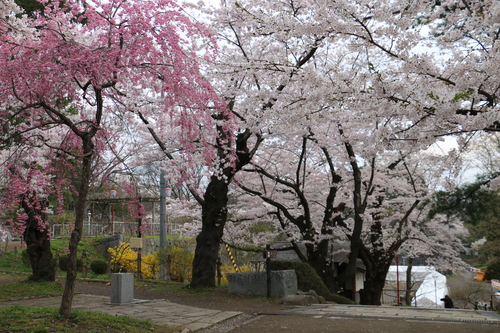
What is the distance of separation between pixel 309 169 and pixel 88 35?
9.72 meters

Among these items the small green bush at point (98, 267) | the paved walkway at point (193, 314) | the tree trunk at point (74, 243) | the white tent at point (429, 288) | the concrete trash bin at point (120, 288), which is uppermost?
the tree trunk at point (74, 243)

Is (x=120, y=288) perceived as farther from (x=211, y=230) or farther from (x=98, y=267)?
(x=98, y=267)

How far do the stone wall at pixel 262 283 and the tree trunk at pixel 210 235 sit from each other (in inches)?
35.5

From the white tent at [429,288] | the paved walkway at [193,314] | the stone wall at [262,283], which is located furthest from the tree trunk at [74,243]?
the white tent at [429,288]

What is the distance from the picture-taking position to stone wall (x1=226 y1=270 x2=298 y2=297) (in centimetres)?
1009

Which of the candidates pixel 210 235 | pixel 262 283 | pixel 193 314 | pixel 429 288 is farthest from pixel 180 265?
pixel 429 288

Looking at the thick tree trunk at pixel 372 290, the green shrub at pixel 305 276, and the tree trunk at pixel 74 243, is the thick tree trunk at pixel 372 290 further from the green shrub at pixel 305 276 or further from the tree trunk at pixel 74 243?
the tree trunk at pixel 74 243

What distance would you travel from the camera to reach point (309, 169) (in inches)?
591

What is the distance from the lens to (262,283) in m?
10.4

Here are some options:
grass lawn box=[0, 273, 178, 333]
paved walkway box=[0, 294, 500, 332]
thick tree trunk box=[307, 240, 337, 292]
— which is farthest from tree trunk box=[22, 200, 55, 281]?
thick tree trunk box=[307, 240, 337, 292]

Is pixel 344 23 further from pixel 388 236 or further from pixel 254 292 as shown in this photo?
A: pixel 388 236

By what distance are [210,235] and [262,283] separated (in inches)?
83.9

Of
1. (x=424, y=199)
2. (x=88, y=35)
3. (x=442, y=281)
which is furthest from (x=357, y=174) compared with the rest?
(x=442, y=281)

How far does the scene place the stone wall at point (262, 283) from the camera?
10086 mm
